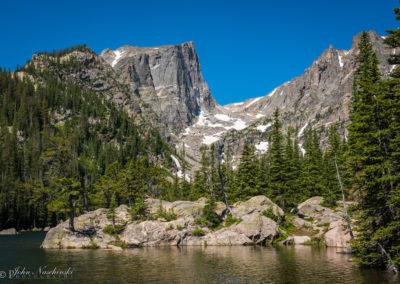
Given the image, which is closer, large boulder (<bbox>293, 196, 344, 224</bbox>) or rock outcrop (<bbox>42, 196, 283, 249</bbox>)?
rock outcrop (<bbox>42, 196, 283, 249</bbox>)

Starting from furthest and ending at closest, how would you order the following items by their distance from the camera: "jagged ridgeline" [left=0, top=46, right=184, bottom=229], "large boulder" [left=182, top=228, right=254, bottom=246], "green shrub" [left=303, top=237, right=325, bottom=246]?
"jagged ridgeline" [left=0, top=46, right=184, bottom=229] → "large boulder" [left=182, top=228, right=254, bottom=246] → "green shrub" [left=303, top=237, right=325, bottom=246]

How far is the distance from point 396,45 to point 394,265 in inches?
757

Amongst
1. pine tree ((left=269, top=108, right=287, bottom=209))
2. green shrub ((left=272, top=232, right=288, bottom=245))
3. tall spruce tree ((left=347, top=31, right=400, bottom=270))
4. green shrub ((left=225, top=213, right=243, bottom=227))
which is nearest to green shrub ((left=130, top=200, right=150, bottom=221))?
Result: green shrub ((left=225, top=213, right=243, bottom=227))

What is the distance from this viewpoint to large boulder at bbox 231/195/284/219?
181 feet

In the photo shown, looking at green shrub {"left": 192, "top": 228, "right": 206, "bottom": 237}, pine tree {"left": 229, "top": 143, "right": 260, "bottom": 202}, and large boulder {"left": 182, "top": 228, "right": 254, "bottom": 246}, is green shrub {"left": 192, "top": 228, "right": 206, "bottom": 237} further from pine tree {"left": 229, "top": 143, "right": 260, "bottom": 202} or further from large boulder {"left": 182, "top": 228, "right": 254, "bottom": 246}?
pine tree {"left": 229, "top": 143, "right": 260, "bottom": 202}

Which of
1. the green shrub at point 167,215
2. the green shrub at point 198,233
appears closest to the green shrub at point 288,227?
the green shrub at point 198,233

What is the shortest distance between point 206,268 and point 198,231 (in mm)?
22999

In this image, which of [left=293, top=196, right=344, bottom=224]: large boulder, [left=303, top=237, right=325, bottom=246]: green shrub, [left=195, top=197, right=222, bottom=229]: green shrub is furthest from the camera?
[left=293, top=196, right=344, bottom=224]: large boulder

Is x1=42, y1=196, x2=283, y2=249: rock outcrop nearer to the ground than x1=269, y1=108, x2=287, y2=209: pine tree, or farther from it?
nearer to the ground

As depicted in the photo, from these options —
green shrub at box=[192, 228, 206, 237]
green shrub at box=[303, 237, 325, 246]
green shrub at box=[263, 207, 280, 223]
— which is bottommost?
green shrub at box=[303, 237, 325, 246]

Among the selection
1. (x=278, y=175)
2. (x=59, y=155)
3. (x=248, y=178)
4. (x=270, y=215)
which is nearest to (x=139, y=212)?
(x=59, y=155)

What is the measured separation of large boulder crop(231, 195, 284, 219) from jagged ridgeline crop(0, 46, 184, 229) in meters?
28.8

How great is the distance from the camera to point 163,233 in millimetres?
51062

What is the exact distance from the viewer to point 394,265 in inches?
926
